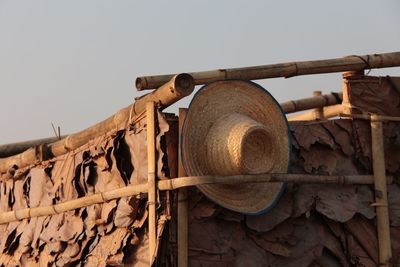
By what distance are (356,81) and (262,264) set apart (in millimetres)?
1554

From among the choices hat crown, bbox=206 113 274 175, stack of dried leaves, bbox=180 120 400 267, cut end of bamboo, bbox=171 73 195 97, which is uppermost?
cut end of bamboo, bbox=171 73 195 97

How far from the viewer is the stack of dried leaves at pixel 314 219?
5426mm

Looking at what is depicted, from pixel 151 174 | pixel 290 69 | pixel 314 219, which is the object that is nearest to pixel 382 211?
pixel 314 219

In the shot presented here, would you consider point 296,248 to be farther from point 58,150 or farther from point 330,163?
point 58,150

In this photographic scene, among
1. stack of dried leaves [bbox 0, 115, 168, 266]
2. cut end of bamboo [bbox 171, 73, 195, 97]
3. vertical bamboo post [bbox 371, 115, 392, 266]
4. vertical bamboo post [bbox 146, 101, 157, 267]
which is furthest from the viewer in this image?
vertical bamboo post [bbox 371, 115, 392, 266]

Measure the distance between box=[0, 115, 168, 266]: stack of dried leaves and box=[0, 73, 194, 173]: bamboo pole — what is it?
70mm

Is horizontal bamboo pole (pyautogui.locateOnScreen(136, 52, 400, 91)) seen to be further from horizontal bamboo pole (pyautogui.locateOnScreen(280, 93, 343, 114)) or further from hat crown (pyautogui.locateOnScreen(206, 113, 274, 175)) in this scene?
horizontal bamboo pole (pyautogui.locateOnScreen(280, 93, 343, 114))

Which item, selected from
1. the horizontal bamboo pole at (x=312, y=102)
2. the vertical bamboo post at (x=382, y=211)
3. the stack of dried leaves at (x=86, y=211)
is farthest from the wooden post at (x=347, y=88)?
the horizontal bamboo pole at (x=312, y=102)

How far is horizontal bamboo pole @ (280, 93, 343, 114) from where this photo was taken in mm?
8352

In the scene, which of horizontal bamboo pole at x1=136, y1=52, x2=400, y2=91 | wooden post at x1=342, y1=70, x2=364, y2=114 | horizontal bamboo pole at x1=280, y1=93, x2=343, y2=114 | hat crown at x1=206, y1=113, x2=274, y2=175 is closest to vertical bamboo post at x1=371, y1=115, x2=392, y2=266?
wooden post at x1=342, y1=70, x2=364, y2=114

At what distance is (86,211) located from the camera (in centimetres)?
618

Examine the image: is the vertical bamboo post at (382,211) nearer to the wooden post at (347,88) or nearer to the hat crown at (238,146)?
the wooden post at (347,88)

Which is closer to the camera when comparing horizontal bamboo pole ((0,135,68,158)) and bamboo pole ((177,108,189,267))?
bamboo pole ((177,108,189,267))

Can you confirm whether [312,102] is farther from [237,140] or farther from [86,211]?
[237,140]
